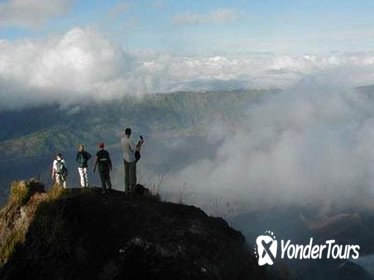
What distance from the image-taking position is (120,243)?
20609 millimetres

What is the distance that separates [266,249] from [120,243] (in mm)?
8292

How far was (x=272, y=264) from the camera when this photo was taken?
25.6 m

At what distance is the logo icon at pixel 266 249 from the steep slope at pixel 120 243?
5.49 ft

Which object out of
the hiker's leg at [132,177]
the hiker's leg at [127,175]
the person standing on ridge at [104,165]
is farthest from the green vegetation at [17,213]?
the hiker's leg at [132,177]

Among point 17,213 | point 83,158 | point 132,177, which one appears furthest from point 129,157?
point 17,213

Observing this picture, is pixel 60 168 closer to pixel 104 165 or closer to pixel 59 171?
pixel 59 171

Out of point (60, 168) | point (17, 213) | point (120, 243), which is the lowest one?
point (120, 243)

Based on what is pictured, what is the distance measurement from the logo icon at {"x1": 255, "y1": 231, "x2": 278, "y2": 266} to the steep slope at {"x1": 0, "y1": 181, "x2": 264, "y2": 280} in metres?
1.67

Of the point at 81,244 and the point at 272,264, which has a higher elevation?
the point at 81,244

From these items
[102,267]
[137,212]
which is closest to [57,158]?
[137,212]

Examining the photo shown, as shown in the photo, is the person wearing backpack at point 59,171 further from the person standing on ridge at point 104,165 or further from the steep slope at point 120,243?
the steep slope at point 120,243

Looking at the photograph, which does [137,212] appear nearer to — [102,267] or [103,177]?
[102,267]

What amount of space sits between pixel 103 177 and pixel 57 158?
5458mm

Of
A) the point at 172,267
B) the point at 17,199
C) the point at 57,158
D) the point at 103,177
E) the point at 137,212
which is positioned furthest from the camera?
the point at 57,158
